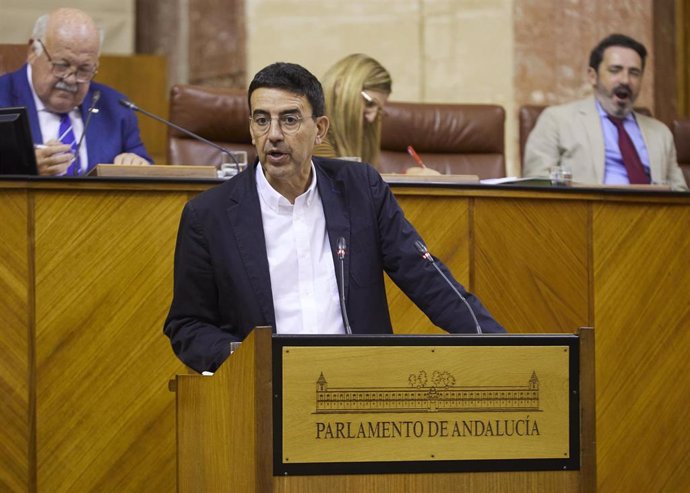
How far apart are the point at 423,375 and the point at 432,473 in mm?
186

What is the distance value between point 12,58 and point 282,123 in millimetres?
2324

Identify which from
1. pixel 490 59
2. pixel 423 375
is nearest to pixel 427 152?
pixel 490 59

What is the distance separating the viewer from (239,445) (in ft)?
7.98

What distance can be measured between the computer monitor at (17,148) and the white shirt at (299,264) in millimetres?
910

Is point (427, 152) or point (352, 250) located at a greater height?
point (427, 152)

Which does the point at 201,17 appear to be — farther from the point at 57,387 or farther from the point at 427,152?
the point at 57,387

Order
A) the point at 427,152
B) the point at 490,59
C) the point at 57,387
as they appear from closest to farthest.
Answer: the point at 57,387, the point at 427,152, the point at 490,59

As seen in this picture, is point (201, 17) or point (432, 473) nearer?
point (432, 473)

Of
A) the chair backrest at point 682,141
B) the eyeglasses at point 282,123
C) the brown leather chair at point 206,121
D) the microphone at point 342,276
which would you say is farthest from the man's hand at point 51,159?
the chair backrest at point 682,141

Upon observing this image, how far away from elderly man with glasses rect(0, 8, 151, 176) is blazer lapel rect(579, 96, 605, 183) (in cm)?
187

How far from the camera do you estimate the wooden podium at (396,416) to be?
238 centimetres

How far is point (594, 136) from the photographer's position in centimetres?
530

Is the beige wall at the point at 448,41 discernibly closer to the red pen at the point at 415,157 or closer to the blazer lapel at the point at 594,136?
the blazer lapel at the point at 594,136

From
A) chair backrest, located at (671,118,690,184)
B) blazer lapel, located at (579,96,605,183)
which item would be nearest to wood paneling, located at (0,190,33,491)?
blazer lapel, located at (579,96,605,183)
